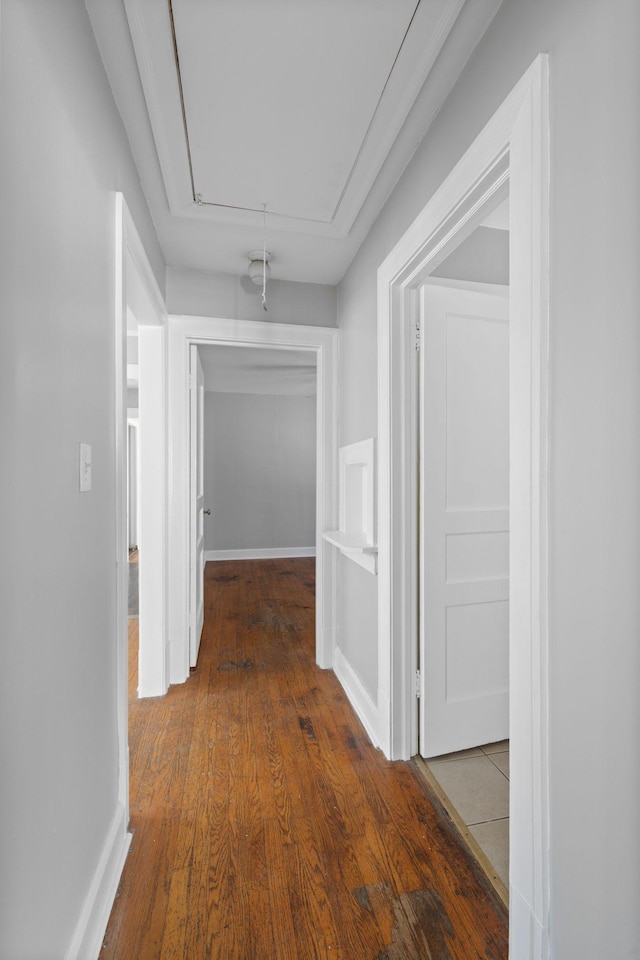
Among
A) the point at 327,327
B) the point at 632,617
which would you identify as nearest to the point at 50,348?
the point at 632,617

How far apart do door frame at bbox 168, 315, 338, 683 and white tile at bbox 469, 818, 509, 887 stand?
1.35 metres

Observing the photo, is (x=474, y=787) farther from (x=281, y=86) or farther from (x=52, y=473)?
(x=281, y=86)

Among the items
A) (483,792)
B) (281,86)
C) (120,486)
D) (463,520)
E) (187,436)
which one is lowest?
(483,792)

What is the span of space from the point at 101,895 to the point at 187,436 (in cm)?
195

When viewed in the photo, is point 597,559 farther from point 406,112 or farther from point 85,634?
point 406,112

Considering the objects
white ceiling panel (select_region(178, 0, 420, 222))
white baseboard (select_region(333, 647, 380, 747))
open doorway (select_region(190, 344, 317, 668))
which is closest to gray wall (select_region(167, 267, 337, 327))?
white ceiling panel (select_region(178, 0, 420, 222))

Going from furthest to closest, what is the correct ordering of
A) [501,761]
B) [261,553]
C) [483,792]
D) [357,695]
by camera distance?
[261,553]
[357,695]
[501,761]
[483,792]

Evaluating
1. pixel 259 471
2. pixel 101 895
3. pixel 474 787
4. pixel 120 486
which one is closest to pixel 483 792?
pixel 474 787

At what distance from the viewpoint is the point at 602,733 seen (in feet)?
2.76

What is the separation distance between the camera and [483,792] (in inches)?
68.4

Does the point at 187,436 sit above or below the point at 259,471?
above

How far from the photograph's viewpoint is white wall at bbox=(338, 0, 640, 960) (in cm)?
78

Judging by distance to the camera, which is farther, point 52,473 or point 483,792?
point 483,792

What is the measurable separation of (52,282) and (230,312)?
5.89 ft
